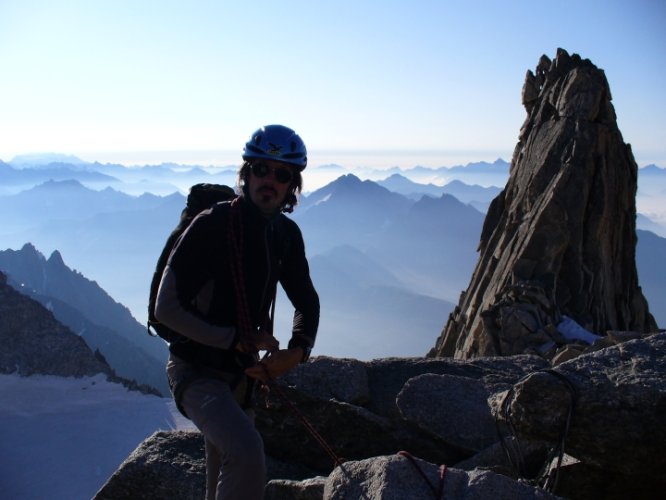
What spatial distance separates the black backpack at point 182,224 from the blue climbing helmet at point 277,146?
61cm

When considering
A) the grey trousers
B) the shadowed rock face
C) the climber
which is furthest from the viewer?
the shadowed rock face

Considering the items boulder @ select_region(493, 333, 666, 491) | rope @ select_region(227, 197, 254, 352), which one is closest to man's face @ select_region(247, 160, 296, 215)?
rope @ select_region(227, 197, 254, 352)

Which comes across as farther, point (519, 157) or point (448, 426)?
point (519, 157)

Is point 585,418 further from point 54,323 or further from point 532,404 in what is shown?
point 54,323

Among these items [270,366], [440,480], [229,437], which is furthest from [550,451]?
[229,437]

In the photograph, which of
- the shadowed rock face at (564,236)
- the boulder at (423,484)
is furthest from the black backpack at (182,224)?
the shadowed rock face at (564,236)

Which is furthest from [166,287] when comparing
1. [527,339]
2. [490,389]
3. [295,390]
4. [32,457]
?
[32,457]

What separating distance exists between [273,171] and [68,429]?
145298 millimetres

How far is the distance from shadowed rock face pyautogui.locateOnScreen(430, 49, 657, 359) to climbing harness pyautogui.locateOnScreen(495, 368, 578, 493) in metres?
20.3

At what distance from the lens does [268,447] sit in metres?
9.77

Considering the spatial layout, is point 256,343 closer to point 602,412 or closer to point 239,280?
point 239,280

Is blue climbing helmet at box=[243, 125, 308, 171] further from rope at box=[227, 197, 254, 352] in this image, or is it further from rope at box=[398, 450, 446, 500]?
rope at box=[398, 450, 446, 500]

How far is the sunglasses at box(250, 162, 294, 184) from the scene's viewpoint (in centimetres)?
602

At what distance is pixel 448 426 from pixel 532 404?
3.29m
